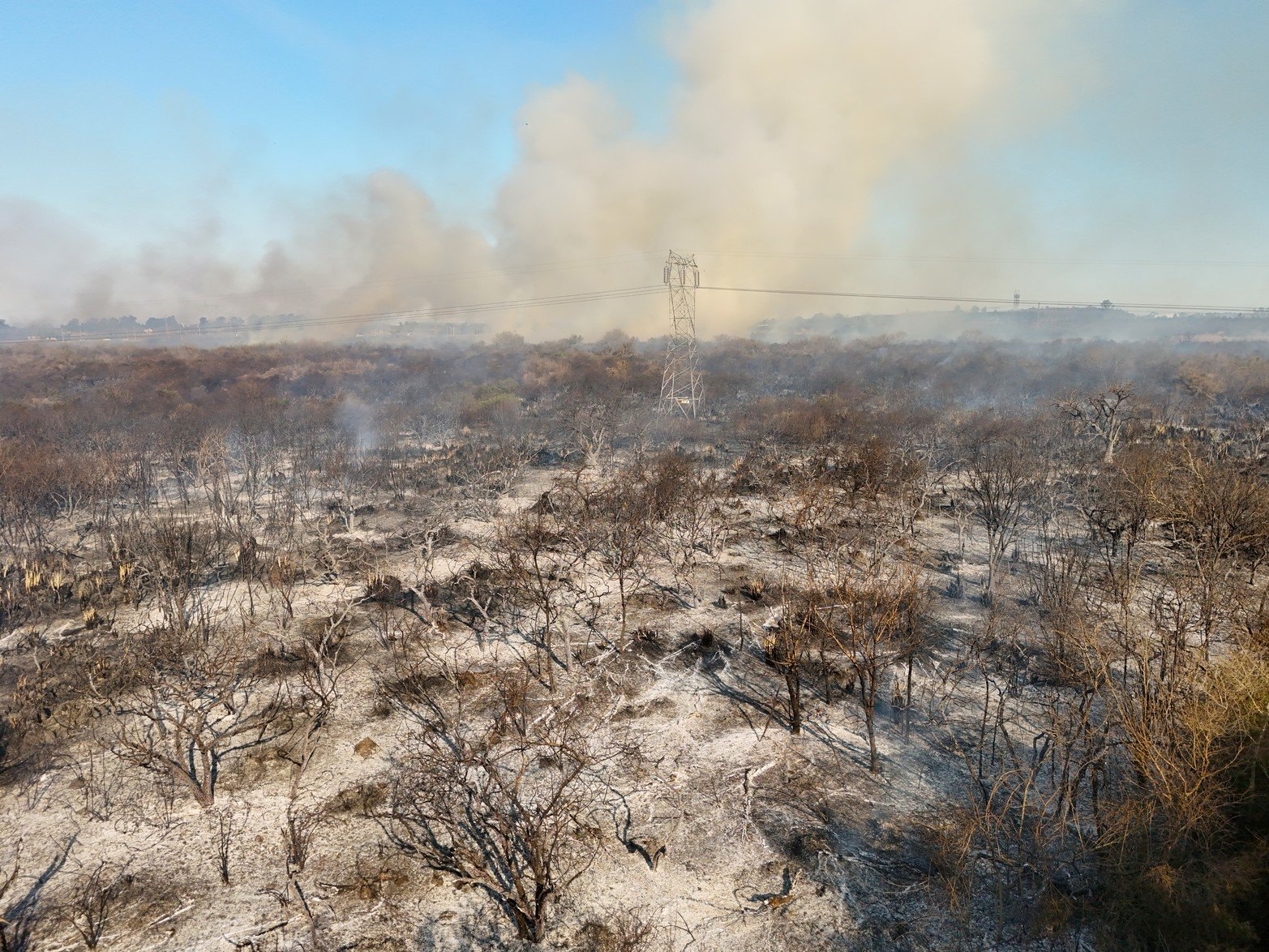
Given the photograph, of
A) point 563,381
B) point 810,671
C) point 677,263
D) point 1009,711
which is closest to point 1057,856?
point 1009,711

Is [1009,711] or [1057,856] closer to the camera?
[1057,856]

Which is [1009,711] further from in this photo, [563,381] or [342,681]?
[563,381]

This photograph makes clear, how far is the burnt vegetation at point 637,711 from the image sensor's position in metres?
6.15

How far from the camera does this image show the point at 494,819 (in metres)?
7.39

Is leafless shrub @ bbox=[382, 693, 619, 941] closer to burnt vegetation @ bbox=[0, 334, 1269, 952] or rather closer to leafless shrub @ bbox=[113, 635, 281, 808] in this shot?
burnt vegetation @ bbox=[0, 334, 1269, 952]

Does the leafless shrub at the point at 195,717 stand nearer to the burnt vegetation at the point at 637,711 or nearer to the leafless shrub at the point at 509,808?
the burnt vegetation at the point at 637,711

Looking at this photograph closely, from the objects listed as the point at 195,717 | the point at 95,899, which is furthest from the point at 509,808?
the point at 195,717

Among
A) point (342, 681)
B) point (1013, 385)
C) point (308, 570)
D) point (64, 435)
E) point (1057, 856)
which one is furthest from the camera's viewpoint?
point (1013, 385)

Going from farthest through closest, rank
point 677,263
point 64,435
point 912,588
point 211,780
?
1. point 677,263
2. point 64,435
3. point 912,588
4. point 211,780

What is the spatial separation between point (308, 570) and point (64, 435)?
61.2 ft

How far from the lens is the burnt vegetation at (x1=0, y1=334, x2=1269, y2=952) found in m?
6.15

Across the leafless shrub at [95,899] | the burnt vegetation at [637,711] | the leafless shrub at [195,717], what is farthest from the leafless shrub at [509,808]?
the leafless shrub at [95,899]

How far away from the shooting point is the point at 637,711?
9.57 m

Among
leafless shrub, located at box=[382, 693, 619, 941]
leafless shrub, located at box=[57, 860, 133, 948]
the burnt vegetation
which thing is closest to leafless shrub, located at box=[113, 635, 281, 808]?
the burnt vegetation
